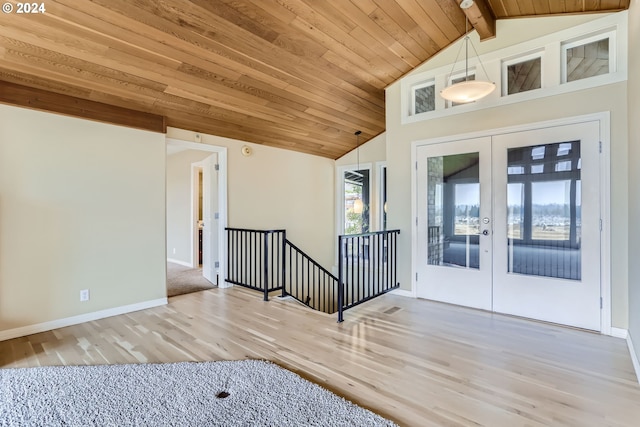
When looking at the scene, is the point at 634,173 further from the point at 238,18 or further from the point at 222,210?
the point at 222,210

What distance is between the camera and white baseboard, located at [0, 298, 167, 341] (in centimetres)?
292

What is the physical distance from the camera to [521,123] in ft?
11.1

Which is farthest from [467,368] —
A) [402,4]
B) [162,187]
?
[162,187]

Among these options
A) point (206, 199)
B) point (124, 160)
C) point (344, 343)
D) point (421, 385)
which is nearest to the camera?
point (421, 385)

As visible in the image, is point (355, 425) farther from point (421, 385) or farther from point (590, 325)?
point (590, 325)

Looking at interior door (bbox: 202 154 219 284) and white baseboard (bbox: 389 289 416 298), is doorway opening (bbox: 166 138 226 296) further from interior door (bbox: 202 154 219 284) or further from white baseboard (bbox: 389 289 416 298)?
white baseboard (bbox: 389 289 416 298)

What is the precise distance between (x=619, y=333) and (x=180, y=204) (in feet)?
23.3

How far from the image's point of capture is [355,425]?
1.70 m

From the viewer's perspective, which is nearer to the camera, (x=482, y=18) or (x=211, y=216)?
(x=482, y=18)

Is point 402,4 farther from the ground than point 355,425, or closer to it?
farther from the ground

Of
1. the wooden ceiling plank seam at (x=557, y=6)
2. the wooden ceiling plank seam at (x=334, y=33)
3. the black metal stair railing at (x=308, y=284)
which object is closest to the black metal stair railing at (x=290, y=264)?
the black metal stair railing at (x=308, y=284)

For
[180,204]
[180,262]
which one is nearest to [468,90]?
[180,204]

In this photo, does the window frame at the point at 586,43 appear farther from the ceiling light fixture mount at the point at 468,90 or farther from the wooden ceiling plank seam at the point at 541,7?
the ceiling light fixture mount at the point at 468,90

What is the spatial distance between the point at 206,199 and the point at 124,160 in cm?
162
